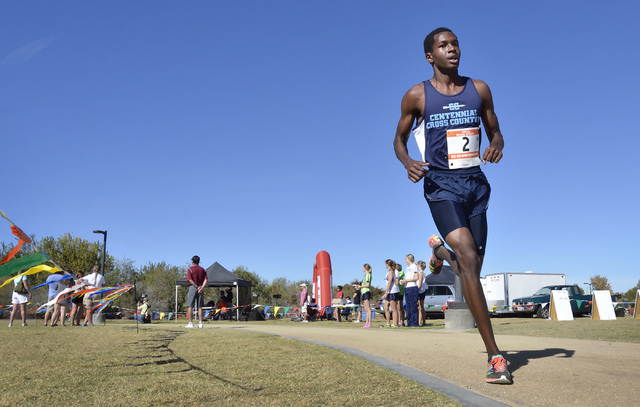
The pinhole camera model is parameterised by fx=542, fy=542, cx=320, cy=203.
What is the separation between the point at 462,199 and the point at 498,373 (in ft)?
4.29

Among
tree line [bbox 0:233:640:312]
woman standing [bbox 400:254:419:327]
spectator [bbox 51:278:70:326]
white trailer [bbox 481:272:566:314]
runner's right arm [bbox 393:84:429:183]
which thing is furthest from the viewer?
tree line [bbox 0:233:640:312]

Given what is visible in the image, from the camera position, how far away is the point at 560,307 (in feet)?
58.4

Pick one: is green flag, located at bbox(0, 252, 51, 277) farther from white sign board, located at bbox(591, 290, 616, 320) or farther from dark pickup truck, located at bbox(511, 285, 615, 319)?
dark pickup truck, located at bbox(511, 285, 615, 319)

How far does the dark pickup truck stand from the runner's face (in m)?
20.8

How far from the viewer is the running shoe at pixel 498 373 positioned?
3182 millimetres

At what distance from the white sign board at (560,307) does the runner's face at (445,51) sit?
15594mm

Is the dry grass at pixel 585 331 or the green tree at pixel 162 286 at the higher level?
the green tree at pixel 162 286

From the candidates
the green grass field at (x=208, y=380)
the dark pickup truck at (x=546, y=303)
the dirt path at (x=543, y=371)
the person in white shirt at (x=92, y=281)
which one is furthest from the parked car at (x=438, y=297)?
the green grass field at (x=208, y=380)

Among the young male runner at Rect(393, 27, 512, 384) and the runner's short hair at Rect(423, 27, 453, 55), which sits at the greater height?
the runner's short hair at Rect(423, 27, 453, 55)

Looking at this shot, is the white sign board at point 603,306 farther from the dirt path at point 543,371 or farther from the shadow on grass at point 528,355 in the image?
the shadow on grass at point 528,355

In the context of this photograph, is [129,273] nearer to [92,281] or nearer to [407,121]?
[92,281]

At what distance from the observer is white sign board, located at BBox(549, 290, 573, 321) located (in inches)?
698

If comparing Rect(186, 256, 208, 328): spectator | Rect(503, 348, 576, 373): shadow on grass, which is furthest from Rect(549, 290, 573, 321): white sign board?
Rect(503, 348, 576, 373): shadow on grass

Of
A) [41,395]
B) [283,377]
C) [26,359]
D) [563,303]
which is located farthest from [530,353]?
[563,303]
